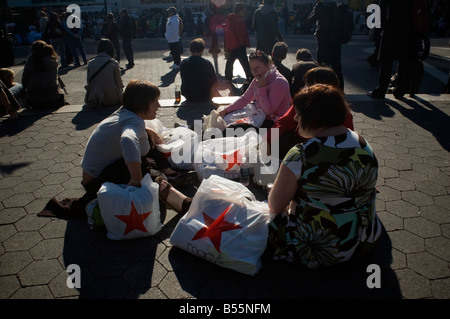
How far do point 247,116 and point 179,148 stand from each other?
4.06ft

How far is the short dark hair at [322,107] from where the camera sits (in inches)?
84.0

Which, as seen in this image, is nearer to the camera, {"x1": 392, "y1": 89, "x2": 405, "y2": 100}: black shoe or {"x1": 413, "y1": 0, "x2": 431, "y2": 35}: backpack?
{"x1": 413, "y1": 0, "x2": 431, "y2": 35}: backpack

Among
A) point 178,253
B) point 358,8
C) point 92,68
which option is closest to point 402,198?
point 178,253

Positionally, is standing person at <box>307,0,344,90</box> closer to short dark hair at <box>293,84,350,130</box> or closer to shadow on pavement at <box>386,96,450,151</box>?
shadow on pavement at <box>386,96,450,151</box>

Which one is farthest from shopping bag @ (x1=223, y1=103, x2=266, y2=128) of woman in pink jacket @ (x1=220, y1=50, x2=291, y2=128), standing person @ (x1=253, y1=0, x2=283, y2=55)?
standing person @ (x1=253, y1=0, x2=283, y2=55)

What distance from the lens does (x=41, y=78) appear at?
6.23 meters

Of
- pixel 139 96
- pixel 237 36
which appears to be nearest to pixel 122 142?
pixel 139 96

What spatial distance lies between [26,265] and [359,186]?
262cm

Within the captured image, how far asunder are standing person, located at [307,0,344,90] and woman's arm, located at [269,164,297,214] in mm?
4818

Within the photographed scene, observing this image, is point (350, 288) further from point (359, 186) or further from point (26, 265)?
point (26, 265)

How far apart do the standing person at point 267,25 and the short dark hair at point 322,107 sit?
644 centimetres

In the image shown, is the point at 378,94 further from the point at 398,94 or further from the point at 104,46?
Result: the point at 104,46

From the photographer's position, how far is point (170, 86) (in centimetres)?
823

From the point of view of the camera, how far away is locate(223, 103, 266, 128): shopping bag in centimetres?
441
